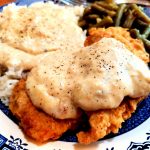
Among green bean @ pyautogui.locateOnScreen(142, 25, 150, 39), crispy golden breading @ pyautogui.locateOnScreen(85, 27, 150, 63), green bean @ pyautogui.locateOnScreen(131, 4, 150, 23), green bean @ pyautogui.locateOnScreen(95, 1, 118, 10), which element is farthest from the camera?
green bean @ pyautogui.locateOnScreen(95, 1, 118, 10)

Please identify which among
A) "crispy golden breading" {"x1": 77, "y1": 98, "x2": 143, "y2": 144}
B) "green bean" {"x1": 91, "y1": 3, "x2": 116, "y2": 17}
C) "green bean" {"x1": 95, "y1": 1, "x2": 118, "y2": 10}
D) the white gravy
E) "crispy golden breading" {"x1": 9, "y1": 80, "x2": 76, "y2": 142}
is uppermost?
"green bean" {"x1": 95, "y1": 1, "x2": 118, "y2": 10}

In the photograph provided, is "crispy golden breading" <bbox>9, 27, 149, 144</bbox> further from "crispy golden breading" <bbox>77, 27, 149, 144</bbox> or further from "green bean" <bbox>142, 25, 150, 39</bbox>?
"green bean" <bbox>142, 25, 150, 39</bbox>

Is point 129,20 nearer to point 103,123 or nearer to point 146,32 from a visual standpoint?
point 146,32

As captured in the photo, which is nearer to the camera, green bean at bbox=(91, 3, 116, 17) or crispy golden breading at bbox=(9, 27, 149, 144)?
crispy golden breading at bbox=(9, 27, 149, 144)

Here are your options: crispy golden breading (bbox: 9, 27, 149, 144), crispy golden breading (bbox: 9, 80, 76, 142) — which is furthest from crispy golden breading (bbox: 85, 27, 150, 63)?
crispy golden breading (bbox: 9, 80, 76, 142)

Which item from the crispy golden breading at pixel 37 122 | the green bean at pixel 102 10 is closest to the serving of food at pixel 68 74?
the crispy golden breading at pixel 37 122

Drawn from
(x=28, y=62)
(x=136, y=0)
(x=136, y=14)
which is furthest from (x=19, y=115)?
(x=136, y=0)
